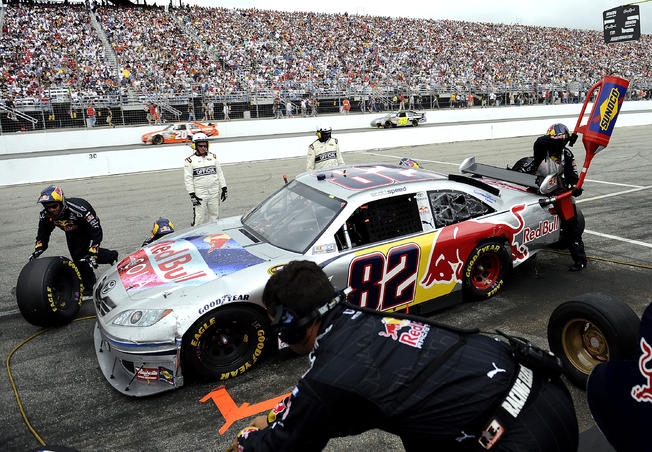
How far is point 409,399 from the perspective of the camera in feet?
5.15

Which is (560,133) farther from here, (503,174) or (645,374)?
(645,374)

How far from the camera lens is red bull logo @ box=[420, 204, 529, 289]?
4.64 m

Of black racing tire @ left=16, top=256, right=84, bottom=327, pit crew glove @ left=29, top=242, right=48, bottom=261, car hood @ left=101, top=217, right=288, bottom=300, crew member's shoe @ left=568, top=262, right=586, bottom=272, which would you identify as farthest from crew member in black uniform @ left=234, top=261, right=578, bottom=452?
crew member's shoe @ left=568, top=262, right=586, bottom=272

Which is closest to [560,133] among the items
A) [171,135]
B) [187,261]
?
[187,261]

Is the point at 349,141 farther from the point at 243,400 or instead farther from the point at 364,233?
the point at 243,400

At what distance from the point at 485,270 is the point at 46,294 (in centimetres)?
447

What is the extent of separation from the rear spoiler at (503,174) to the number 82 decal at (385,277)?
7.18 ft

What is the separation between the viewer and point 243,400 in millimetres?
3631

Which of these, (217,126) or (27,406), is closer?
(27,406)

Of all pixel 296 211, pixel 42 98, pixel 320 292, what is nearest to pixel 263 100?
pixel 42 98

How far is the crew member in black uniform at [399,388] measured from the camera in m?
1.57

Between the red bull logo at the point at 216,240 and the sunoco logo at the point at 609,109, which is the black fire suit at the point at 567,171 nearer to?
the sunoco logo at the point at 609,109

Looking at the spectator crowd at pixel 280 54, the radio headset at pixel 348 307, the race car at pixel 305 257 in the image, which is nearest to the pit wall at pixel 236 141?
the spectator crowd at pixel 280 54

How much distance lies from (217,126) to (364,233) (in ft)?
78.5
